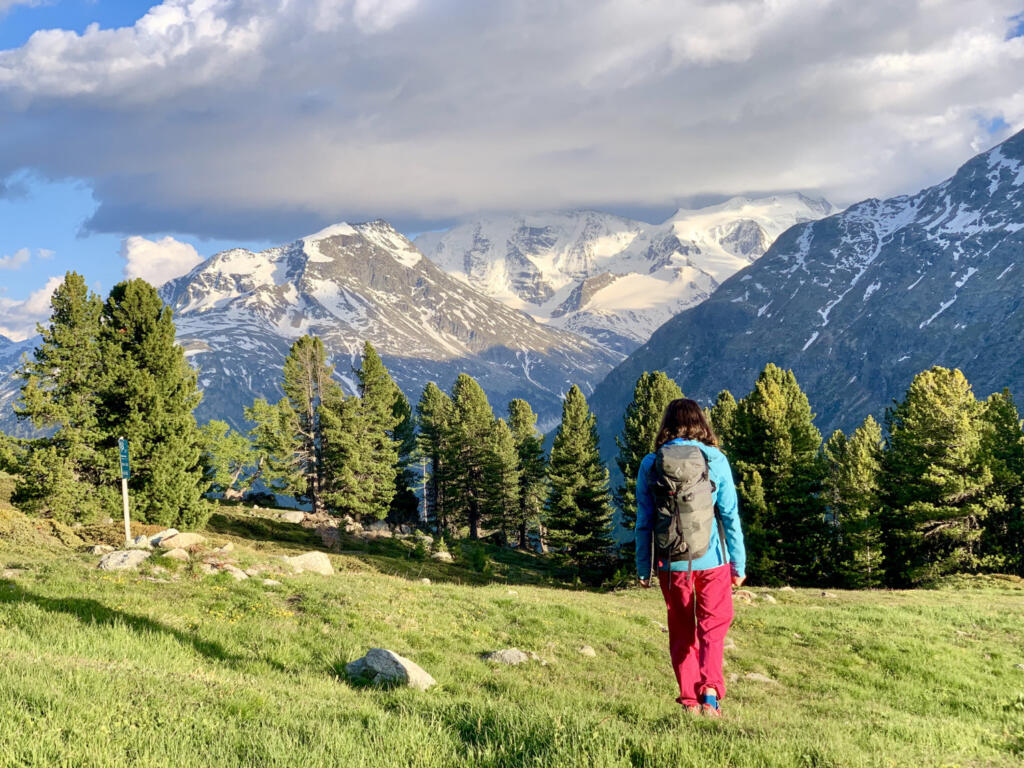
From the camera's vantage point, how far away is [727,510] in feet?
24.8

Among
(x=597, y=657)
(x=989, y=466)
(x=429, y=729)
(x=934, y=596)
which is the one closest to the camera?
(x=429, y=729)

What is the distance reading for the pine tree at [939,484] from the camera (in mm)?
32969

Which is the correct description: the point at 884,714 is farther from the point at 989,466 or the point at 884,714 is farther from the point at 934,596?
the point at 989,466

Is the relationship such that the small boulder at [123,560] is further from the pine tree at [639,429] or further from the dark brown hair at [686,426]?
the pine tree at [639,429]

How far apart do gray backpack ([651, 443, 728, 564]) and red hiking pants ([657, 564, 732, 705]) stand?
0.34 m

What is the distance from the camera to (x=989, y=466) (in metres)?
34.1

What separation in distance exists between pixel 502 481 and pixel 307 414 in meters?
18.6

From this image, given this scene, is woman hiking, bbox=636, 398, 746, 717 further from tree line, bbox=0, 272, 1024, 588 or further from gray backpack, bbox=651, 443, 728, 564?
tree line, bbox=0, 272, 1024, 588

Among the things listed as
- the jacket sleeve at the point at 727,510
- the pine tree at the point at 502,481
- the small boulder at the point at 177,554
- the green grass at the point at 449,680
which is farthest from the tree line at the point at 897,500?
the jacket sleeve at the point at 727,510

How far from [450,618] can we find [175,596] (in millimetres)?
5659

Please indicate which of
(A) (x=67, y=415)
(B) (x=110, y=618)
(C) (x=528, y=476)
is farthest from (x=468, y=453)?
(B) (x=110, y=618)

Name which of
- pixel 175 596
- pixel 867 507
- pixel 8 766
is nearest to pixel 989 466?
pixel 867 507

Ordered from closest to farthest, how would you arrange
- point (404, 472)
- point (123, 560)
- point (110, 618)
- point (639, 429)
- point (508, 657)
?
point (110, 618) < point (508, 657) < point (123, 560) < point (639, 429) < point (404, 472)

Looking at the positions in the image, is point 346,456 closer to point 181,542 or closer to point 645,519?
point 181,542
